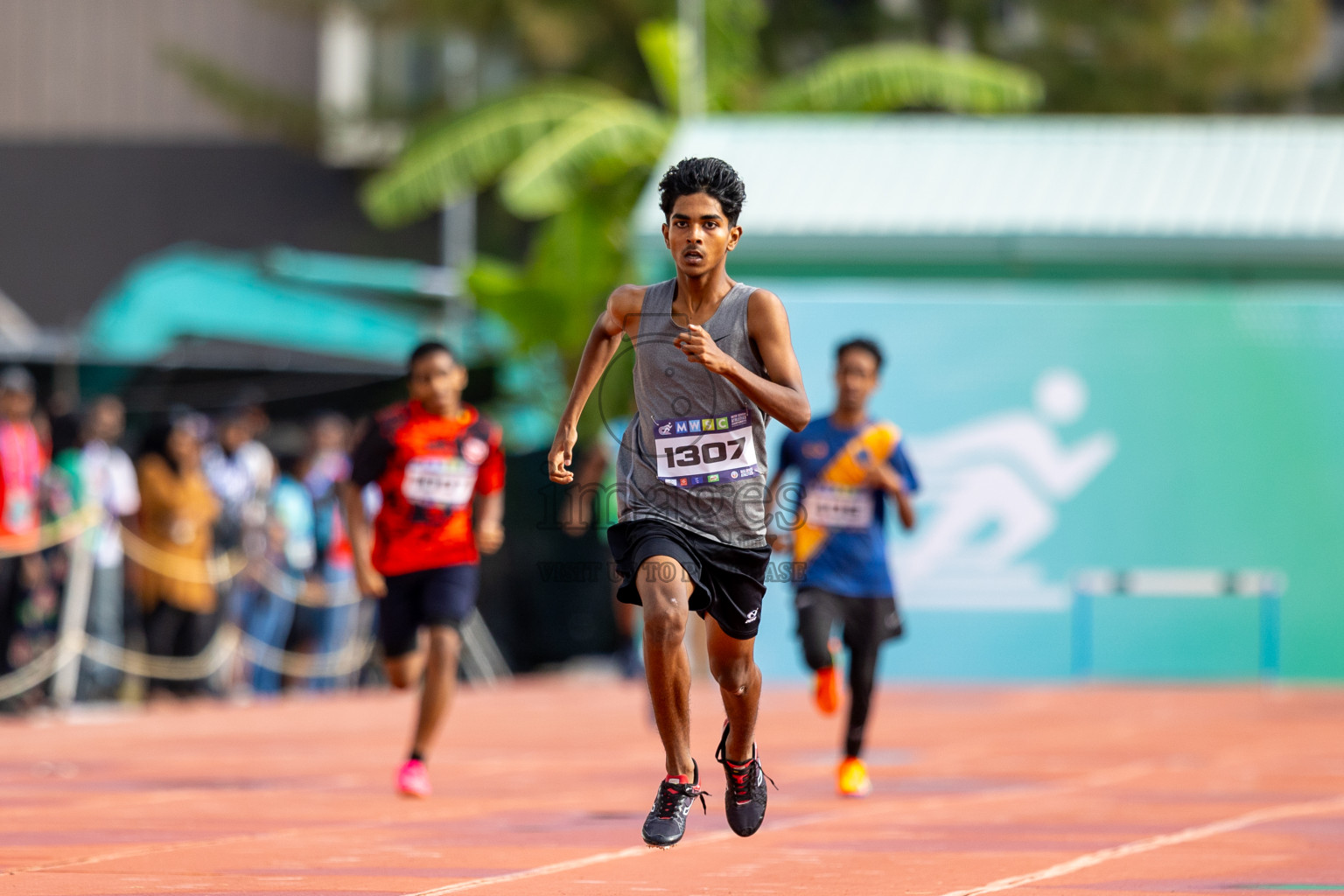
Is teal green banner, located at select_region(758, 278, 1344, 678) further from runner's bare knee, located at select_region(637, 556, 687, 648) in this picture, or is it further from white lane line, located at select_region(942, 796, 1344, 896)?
runner's bare knee, located at select_region(637, 556, 687, 648)

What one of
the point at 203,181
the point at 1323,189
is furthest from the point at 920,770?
the point at 203,181

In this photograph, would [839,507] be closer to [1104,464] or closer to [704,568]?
[704,568]

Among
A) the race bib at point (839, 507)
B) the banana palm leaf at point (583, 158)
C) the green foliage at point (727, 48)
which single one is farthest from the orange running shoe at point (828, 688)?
the green foliage at point (727, 48)

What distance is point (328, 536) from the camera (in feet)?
58.1

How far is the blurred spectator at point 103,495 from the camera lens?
1529 centimetres

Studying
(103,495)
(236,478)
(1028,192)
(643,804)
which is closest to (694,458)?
(643,804)

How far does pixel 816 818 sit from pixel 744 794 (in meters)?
2.00

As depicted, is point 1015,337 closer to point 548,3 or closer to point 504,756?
point 504,756

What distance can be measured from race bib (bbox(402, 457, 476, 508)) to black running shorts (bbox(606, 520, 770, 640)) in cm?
304

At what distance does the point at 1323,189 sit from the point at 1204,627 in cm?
407

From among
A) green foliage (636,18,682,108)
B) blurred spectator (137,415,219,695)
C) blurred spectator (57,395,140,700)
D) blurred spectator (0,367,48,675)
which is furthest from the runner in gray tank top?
green foliage (636,18,682,108)

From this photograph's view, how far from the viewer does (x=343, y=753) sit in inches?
500

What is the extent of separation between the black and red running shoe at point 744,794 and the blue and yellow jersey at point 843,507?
3214mm

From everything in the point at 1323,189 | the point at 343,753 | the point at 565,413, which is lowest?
the point at 343,753
